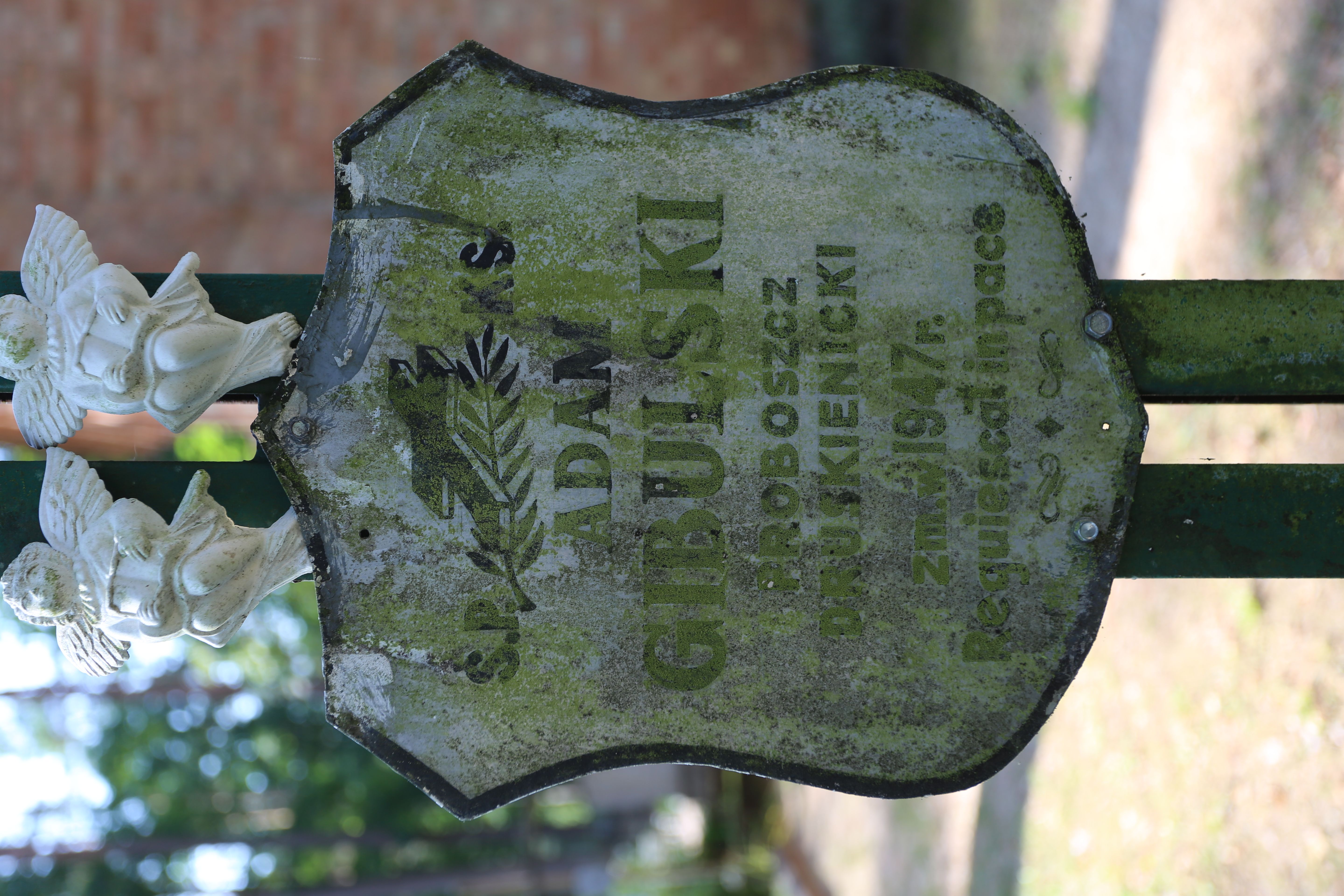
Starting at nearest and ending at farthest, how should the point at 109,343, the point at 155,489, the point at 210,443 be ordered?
the point at 109,343
the point at 155,489
the point at 210,443

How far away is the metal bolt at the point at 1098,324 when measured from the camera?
2111 millimetres

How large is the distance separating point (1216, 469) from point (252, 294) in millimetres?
2082

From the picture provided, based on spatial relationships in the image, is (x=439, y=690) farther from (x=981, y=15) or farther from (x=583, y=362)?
(x=981, y=15)

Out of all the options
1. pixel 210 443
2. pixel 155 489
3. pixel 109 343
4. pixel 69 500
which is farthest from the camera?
pixel 210 443

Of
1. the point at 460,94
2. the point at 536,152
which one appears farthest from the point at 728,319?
the point at 460,94

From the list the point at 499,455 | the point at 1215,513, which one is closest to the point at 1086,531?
the point at 1215,513

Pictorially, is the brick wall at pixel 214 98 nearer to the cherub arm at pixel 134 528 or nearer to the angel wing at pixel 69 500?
the angel wing at pixel 69 500

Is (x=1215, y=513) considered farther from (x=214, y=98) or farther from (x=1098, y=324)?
(x=214, y=98)

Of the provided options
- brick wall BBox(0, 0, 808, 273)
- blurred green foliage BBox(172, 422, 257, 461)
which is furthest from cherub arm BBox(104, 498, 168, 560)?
blurred green foliage BBox(172, 422, 257, 461)

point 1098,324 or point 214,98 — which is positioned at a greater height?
point 214,98

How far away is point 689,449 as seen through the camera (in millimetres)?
2111

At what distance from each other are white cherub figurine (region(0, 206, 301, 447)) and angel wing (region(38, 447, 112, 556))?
6 cm

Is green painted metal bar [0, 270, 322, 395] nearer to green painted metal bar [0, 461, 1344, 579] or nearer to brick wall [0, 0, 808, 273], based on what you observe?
green painted metal bar [0, 461, 1344, 579]

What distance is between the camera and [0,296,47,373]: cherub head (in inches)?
78.0
